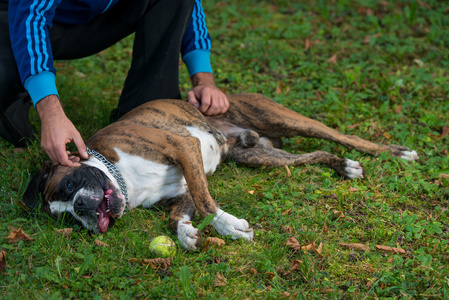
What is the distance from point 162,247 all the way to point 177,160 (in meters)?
0.80

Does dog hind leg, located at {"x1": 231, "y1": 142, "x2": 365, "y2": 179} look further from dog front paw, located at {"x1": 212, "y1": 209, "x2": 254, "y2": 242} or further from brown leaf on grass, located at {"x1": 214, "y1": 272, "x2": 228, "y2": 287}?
brown leaf on grass, located at {"x1": 214, "y1": 272, "x2": 228, "y2": 287}

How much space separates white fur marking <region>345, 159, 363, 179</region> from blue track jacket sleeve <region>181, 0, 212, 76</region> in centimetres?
167

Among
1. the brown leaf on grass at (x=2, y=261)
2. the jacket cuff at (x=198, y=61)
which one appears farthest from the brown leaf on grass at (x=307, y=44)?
the brown leaf on grass at (x=2, y=261)

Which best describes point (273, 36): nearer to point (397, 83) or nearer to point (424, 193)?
point (397, 83)

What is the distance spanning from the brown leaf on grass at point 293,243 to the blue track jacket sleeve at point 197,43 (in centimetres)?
215

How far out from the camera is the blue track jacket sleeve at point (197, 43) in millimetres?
4715

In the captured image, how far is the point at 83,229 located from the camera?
3352mm

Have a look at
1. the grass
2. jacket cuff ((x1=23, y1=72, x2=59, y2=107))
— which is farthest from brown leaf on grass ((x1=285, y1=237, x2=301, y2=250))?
jacket cuff ((x1=23, y1=72, x2=59, y2=107))

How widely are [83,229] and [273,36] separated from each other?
4957mm

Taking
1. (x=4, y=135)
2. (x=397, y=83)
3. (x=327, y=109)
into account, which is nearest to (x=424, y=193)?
(x=327, y=109)

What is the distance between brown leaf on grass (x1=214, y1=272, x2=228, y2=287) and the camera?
2865 mm

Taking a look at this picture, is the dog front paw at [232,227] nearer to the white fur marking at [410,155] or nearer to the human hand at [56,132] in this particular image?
the human hand at [56,132]

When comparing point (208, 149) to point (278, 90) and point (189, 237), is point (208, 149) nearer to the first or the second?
point (189, 237)

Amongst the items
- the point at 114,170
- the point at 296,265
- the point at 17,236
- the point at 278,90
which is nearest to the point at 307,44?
the point at 278,90
